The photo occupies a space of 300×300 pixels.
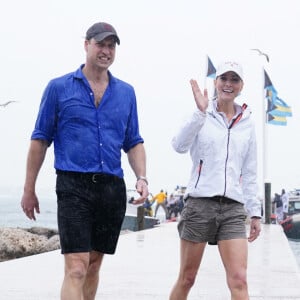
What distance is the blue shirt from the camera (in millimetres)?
6117

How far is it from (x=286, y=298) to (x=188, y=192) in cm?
264

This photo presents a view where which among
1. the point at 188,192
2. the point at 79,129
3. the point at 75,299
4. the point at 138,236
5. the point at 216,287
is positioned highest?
the point at 79,129

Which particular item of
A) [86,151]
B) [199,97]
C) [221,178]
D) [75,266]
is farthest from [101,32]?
[75,266]

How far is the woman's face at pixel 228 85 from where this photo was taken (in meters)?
6.70

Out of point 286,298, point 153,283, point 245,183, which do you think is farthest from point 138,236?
point 245,183

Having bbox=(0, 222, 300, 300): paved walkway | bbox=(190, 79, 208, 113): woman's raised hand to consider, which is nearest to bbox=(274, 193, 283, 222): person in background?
bbox=(0, 222, 300, 300): paved walkway

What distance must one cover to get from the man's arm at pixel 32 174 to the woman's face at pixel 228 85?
1.33 meters

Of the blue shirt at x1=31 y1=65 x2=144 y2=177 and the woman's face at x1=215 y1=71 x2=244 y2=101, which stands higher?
the woman's face at x1=215 y1=71 x2=244 y2=101

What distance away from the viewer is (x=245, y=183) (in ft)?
22.4

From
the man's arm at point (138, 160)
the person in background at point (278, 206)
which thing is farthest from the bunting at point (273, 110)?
the man's arm at point (138, 160)

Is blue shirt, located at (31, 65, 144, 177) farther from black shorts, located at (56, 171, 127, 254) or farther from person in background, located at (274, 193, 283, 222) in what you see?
person in background, located at (274, 193, 283, 222)

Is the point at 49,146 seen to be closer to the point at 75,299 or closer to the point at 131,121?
the point at 131,121

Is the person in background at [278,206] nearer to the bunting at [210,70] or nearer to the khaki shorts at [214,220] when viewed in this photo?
the bunting at [210,70]

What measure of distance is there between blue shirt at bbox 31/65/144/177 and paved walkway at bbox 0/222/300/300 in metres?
3.03
